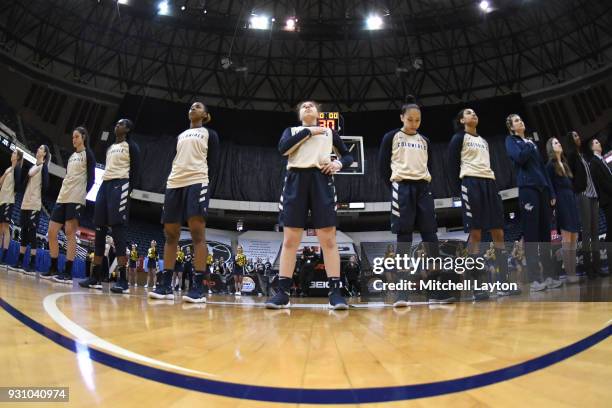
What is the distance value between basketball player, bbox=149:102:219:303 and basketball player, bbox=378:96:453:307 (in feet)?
4.88

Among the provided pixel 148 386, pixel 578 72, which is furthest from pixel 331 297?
pixel 578 72

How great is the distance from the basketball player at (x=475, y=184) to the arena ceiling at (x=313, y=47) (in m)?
12.4

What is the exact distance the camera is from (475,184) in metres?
3.56

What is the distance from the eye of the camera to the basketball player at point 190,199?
3.05 meters

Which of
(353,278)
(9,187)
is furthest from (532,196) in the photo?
(9,187)

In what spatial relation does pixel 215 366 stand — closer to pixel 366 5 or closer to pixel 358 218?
pixel 366 5

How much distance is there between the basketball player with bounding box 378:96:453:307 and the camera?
2.99 metres

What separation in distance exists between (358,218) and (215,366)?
18854 mm

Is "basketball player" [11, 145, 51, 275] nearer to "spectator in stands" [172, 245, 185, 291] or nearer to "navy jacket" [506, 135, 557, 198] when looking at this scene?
"navy jacket" [506, 135, 557, 198]

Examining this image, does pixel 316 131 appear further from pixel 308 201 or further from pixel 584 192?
pixel 584 192

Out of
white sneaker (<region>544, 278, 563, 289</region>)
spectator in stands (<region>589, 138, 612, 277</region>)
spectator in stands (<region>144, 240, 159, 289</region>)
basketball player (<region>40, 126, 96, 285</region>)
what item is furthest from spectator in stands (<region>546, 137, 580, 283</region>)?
spectator in stands (<region>144, 240, 159, 289</region>)

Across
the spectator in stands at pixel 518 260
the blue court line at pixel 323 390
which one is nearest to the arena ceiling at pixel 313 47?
the spectator in stands at pixel 518 260

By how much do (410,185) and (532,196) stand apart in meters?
1.64

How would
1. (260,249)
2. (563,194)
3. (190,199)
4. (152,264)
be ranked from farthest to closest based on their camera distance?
1. (260,249)
2. (152,264)
3. (563,194)
4. (190,199)
